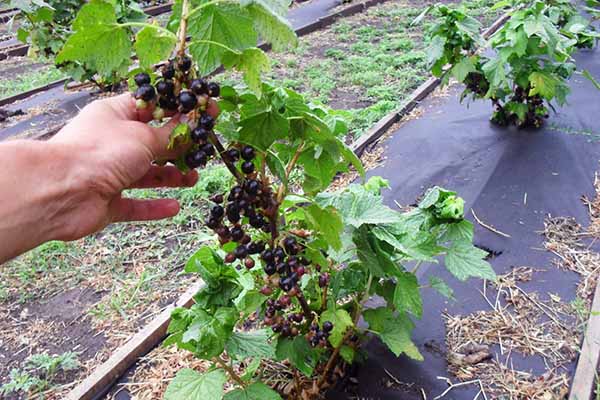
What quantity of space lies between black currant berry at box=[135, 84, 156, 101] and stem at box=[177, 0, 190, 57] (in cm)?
9

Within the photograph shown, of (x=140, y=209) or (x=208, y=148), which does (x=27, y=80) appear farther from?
(x=208, y=148)

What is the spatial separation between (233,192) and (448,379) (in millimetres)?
1213

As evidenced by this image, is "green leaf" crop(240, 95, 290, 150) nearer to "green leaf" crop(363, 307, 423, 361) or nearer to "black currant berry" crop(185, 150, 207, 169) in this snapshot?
"black currant berry" crop(185, 150, 207, 169)

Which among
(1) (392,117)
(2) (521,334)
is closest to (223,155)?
(2) (521,334)

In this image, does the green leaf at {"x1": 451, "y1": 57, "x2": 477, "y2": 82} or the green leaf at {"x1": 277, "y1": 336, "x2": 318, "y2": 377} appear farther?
the green leaf at {"x1": 451, "y1": 57, "x2": 477, "y2": 82}

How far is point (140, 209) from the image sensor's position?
4.85ft

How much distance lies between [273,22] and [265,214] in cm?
45

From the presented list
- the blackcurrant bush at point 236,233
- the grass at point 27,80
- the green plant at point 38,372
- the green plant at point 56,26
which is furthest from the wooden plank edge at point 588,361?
the grass at point 27,80

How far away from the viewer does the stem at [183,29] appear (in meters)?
0.93

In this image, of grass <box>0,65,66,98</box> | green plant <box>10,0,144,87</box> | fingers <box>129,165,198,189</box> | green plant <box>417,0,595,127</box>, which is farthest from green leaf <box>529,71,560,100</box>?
grass <box>0,65,66,98</box>

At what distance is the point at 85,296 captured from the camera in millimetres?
2488

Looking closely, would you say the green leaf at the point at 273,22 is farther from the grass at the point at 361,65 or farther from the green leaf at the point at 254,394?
the grass at the point at 361,65

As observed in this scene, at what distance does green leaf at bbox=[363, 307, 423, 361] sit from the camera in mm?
1541

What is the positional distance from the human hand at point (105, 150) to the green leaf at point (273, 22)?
0.62ft
